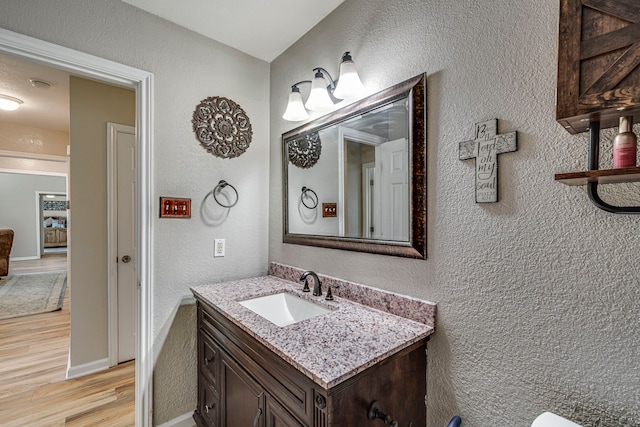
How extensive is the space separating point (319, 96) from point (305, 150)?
0.37 meters

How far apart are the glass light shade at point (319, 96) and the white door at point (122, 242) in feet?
6.36

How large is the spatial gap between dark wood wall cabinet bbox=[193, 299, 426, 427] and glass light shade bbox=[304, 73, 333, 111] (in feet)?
3.96

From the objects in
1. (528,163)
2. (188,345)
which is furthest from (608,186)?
(188,345)

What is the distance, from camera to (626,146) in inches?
24.9

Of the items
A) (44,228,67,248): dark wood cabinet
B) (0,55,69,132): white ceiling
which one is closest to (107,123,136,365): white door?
(0,55,69,132): white ceiling

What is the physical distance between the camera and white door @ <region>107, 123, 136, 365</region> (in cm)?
252

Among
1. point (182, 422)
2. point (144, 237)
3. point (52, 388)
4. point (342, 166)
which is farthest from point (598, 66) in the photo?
point (52, 388)

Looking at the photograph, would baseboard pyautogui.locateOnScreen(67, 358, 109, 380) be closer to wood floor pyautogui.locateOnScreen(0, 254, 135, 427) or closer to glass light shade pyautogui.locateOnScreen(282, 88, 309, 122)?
wood floor pyautogui.locateOnScreen(0, 254, 135, 427)

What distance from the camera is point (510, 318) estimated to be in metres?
0.96

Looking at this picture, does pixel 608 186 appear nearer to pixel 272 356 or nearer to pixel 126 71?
pixel 272 356

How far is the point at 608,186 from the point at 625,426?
632 mm

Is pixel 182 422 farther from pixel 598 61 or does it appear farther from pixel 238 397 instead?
pixel 598 61

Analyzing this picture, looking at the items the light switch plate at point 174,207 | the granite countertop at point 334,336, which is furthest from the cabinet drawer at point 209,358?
the light switch plate at point 174,207

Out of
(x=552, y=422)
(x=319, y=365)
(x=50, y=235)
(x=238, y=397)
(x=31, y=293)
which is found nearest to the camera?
(x=552, y=422)
